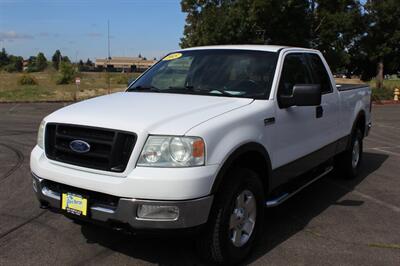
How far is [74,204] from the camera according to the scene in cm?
381

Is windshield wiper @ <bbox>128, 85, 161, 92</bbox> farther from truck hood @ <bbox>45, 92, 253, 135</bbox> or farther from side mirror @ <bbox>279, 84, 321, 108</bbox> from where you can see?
side mirror @ <bbox>279, 84, 321, 108</bbox>

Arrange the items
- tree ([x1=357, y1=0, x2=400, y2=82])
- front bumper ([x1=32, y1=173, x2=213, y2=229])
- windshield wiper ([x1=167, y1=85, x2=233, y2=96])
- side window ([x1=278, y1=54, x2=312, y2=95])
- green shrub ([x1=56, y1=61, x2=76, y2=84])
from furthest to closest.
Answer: green shrub ([x1=56, y1=61, x2=76, y2=84]) → tree ([x1=357, y1=0, x2=400, y2=82]) → side window ([x1=278, y1=54, x2=312, y2=95]) → windshield wiper ([x1=167, y1=85, x2=233, y2=96]) → front bumper ([x1=32, y1=173, x2=213, y2=229])

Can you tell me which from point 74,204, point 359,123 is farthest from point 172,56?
point 359,123

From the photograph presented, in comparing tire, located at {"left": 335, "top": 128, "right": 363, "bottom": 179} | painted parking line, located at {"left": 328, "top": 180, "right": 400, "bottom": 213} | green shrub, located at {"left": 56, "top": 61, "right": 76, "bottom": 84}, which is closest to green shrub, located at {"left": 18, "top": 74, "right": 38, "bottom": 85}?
green shrub, located at {"left": 56, "top": 61, "right": 76, "bottom": 84}

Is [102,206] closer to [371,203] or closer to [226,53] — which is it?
[226,53]

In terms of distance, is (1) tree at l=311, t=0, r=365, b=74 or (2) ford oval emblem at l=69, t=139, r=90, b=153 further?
(1) tree at l=311, t=0, r=365, b=74

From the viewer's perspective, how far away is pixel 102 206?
3668 mm

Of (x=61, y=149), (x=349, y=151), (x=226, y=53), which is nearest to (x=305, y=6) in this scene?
(x=349, y=151)

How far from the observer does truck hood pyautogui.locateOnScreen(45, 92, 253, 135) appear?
3635 millimetres

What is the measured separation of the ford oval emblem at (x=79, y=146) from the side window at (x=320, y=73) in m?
3.23

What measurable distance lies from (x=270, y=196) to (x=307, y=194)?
5.94 ft

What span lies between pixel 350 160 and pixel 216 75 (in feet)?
10.9

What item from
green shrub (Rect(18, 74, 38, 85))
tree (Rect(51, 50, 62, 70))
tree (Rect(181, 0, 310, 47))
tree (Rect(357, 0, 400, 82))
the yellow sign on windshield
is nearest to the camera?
the yellow sign on windshield

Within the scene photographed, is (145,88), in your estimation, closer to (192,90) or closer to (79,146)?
(192,90)
